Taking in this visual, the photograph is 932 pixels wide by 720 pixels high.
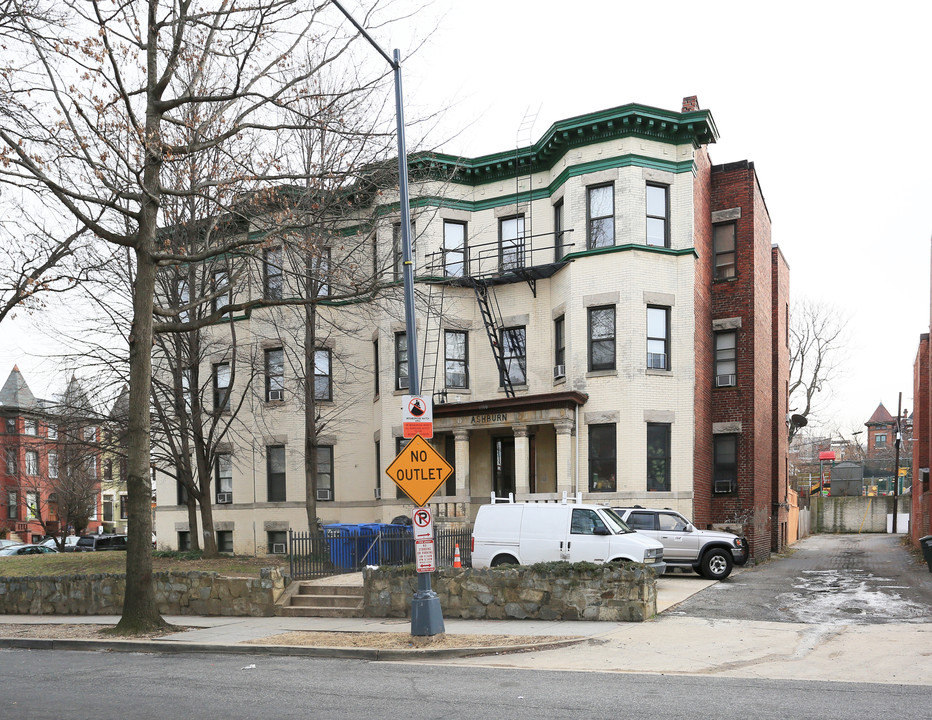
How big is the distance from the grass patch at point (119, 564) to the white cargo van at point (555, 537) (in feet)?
22.1

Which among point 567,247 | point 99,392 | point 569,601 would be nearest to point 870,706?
point 569,601

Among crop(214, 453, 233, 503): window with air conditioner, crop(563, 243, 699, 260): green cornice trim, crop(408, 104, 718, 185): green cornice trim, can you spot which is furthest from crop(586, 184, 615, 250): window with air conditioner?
crop(214, 453, 233, 503): window with air conditioner

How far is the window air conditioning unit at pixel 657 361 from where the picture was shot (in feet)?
83.9

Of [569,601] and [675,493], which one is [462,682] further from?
[675,493]

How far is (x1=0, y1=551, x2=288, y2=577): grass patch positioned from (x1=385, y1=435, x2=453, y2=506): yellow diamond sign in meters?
10.7

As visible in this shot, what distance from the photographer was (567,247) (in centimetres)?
2678

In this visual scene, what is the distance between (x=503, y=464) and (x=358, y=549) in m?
9.41

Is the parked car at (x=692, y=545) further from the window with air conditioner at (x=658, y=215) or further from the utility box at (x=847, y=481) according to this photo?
the utility box at (x=847, y=481)

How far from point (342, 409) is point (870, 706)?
77.3 ft

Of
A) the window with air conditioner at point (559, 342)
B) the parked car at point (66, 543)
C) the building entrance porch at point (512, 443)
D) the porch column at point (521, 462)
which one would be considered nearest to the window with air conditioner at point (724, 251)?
the window with air conditioner at point (559, 342)

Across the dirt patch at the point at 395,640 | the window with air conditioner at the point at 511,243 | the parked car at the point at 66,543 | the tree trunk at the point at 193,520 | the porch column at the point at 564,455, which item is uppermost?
the window with air conditioner at the point at 511,243

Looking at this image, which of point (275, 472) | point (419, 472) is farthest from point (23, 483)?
point (419, 472)

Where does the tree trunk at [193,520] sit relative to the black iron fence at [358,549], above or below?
below

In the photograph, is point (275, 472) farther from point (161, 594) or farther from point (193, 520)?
point (161, 594)
